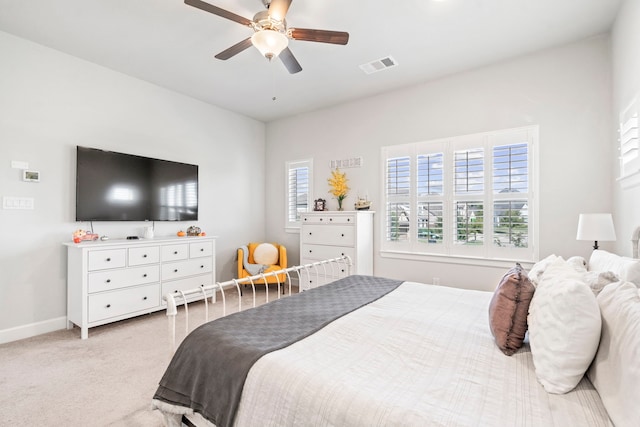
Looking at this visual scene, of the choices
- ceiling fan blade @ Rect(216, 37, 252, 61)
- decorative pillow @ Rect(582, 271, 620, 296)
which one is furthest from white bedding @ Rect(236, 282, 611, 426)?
ceiling fan blade @ Rect(216, 37, 252, 61)

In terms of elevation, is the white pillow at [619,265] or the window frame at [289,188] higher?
the window frame at [289,188]

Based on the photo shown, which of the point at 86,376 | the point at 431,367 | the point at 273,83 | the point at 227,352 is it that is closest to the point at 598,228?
the point at 431,367

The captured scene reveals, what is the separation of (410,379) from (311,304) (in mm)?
941

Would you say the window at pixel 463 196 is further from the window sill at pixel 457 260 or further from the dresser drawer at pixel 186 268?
the dresser drawer at pixel 186 268

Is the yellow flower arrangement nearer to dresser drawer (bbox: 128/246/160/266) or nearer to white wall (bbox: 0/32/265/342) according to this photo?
white wall (bbox: 0/32/265/342)

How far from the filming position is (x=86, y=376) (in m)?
2.35

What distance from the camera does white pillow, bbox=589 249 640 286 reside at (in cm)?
143

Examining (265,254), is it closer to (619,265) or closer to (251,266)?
(251,266)

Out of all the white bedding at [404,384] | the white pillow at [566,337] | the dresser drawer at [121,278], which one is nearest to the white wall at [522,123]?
the white bedding at [404,384]

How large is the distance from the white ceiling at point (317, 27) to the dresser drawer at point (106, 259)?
2177 mm

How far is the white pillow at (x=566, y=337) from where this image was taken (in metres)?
1.07

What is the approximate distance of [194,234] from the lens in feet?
14.4

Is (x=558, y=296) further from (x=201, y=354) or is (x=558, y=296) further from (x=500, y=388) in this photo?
(x=201, y=354)

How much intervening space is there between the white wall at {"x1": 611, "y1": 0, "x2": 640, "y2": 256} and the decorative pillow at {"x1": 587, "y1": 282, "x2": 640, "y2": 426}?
1.61m
